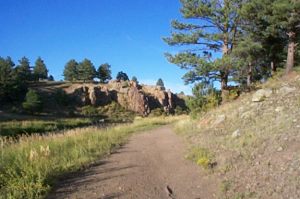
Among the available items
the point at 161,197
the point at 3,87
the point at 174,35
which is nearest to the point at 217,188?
the point at 161,197

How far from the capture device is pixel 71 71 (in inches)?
3944

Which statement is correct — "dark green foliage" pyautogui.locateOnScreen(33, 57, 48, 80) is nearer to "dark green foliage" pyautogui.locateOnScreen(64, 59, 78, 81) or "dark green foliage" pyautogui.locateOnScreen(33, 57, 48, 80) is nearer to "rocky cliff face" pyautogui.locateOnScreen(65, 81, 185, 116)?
"dark green foliage" pyautogui.locateOnScreen(64, 59, 78, 81)

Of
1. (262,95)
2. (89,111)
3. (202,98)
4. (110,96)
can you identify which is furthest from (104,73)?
(262,95)

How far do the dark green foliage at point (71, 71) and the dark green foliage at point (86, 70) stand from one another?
1452 mm

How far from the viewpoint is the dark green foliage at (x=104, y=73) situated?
328 ft

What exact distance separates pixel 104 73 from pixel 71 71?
944cm

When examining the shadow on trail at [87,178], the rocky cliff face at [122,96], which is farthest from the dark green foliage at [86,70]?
the shadow on trail at [87,178]

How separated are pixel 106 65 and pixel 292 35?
82652 mm

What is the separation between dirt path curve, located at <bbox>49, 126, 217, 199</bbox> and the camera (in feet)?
23.1

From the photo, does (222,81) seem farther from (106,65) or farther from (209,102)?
(106,65)

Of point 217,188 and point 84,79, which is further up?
point 84,79

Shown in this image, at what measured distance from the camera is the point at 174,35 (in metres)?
23.6

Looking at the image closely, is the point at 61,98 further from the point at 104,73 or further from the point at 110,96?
the point at 104,73

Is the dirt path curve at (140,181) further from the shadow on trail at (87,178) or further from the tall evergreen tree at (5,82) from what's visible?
the tall evergreen tree at (5,82)
